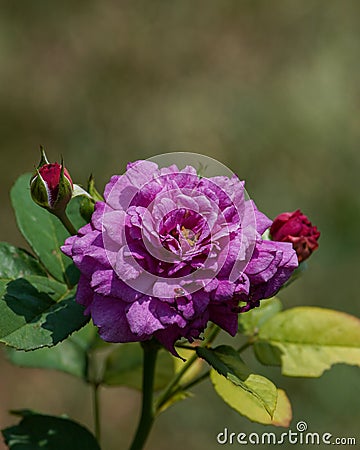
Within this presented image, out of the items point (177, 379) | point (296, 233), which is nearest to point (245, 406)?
point (177, 379)

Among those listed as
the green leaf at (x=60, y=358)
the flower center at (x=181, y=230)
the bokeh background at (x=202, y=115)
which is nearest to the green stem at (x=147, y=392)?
the flower center at (x=181, y=230)

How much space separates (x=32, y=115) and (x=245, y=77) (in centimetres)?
100

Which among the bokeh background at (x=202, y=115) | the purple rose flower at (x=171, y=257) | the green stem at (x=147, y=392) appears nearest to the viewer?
the purple rose flower at (x=171, y=257)

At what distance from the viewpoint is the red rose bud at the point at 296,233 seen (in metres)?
0.93

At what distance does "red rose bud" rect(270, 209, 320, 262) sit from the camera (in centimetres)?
93

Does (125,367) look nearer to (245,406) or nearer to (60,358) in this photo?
(60,358)

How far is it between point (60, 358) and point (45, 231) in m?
0.29

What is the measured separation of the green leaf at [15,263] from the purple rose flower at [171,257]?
16 cm

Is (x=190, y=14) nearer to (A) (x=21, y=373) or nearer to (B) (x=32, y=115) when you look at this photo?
(B) (x=32, y=115)

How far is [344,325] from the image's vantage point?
110 cm

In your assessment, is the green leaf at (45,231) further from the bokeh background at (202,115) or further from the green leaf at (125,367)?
the bokeh background at (202,115)

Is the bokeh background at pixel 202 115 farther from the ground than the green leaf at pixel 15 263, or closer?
closer

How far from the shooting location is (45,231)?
1049 mm

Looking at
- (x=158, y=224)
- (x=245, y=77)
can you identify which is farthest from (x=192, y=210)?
(x=245, y=77)
